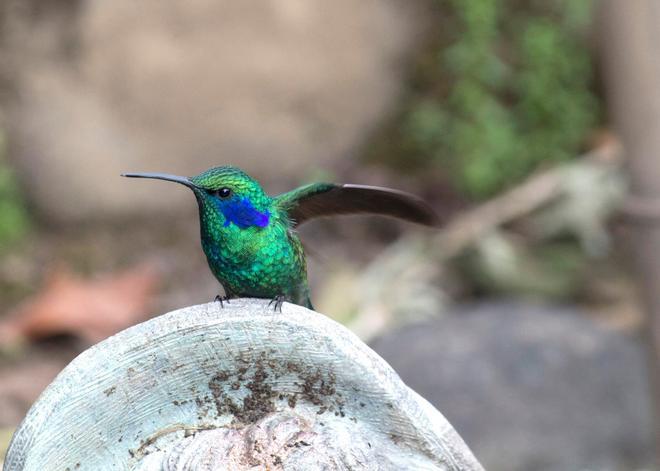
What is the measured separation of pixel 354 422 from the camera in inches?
81.0

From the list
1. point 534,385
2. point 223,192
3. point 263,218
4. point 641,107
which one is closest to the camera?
point 223,192

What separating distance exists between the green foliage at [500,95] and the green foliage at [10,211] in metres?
2.56

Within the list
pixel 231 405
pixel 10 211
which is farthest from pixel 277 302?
pixel 10 211

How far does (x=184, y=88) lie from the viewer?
6.82 meters

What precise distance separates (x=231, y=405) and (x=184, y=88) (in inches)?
196

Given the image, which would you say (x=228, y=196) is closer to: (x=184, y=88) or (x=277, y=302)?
(x=277, y=302)

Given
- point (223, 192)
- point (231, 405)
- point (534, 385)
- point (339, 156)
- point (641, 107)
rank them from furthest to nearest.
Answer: point (339, 156)
point (534, 385)
point (641, 107)
point (223, 192)
point (231, 405)

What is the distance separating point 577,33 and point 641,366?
8.40 feet

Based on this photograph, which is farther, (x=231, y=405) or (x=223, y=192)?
(x=223, y=192)

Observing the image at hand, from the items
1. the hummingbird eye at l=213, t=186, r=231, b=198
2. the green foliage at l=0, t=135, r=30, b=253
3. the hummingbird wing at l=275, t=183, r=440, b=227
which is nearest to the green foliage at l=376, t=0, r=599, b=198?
the green foliage at l=0, t=135, r=30, b=253

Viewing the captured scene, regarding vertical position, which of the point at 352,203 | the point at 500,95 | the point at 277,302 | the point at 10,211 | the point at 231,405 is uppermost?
the point at 500,95

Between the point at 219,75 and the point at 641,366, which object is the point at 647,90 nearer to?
the point at 641,366

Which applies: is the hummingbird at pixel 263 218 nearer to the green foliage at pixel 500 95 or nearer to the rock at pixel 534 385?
the rock at pixel 534 385

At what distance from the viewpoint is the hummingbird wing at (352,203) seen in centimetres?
264
